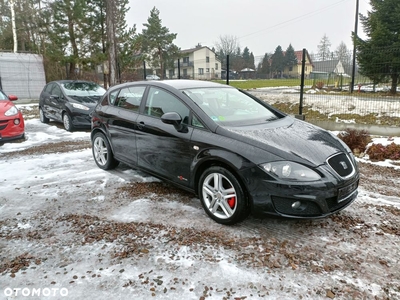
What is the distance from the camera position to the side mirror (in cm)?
354

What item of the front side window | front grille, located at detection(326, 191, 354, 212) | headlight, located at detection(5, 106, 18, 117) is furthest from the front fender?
the front side window

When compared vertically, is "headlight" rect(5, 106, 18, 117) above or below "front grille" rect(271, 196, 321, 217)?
above

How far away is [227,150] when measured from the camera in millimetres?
3131

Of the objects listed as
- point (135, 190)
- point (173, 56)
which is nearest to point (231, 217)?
point (135, 190)

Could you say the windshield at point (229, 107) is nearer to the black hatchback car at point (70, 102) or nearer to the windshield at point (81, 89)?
the black hatchback car at point (70, 102)

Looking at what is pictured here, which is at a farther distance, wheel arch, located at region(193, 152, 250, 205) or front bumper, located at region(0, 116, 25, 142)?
front bumper, located at region(0, 116, 25, 142)

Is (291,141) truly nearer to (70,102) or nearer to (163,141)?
(163,141)

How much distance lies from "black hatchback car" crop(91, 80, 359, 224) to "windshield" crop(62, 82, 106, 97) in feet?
17.9

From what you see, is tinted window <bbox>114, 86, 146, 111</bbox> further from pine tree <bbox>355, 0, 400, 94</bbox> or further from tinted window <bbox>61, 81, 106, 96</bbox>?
pine tree <bbox>355, 0, 400, 94</bbox>

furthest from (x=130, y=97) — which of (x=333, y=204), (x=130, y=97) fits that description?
(x=333, y=204)

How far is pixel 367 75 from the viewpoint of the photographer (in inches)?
404

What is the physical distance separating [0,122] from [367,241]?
24.0ft

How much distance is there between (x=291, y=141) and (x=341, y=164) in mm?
557

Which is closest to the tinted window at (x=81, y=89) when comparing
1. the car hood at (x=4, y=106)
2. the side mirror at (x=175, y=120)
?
the car hood at (x=4, y=106)
